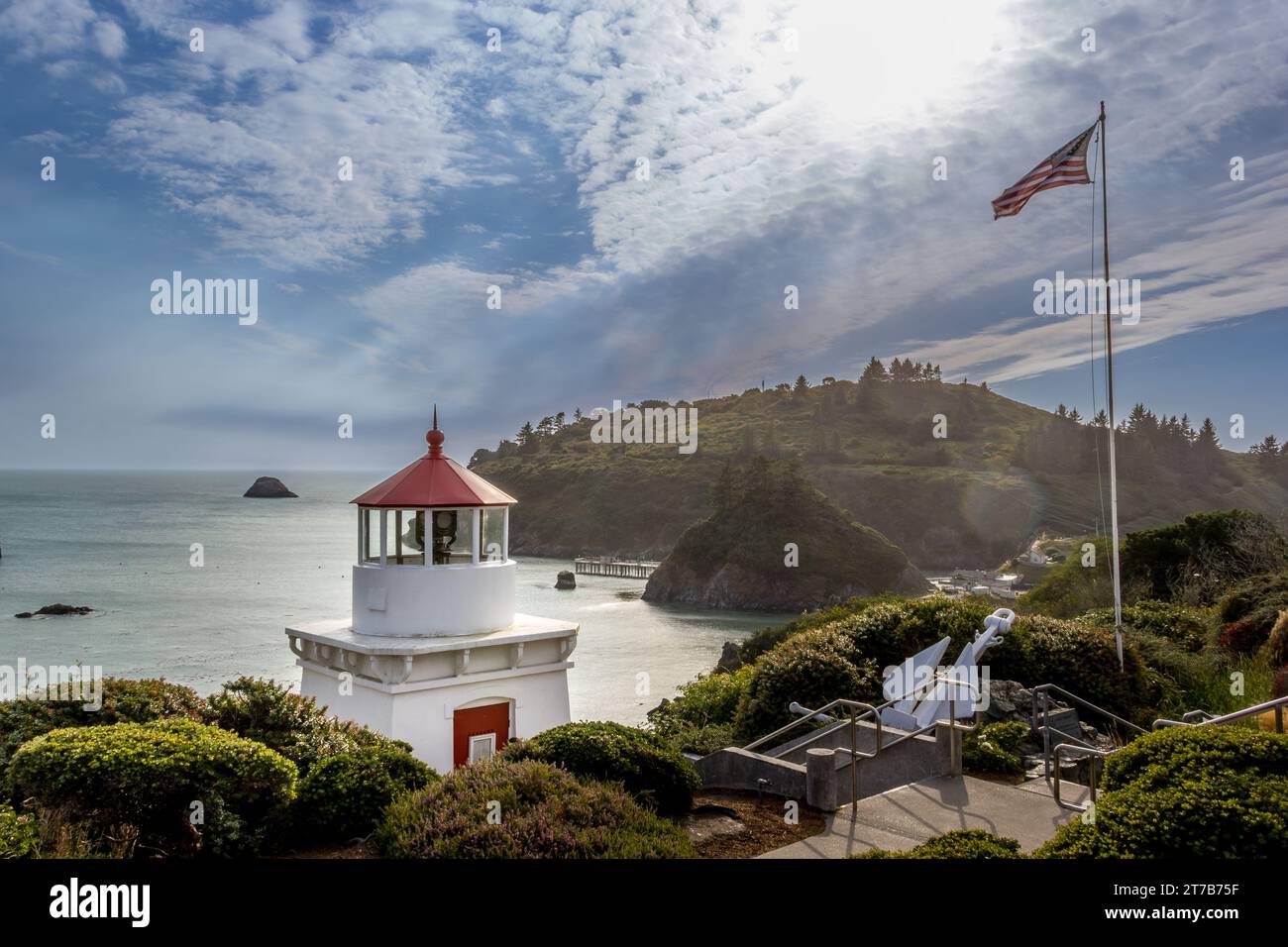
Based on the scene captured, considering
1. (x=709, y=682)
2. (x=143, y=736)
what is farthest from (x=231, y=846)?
(x=709, y=682)

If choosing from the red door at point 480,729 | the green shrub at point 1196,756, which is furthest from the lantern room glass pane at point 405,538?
the green shrub at point 1196,756

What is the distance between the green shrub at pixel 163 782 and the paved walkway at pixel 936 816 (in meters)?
4.76

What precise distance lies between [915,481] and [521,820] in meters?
140

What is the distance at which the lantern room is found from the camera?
12.4 m

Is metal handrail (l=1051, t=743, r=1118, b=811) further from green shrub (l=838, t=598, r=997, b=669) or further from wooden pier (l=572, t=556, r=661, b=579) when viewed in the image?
wooden pier (l=572, t=556, r=661, b=579)

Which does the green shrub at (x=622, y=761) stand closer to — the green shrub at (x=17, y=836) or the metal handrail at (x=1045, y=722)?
the metal handrail at (x=1045, y=722)

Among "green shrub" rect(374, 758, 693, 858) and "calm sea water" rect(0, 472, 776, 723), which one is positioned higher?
"green shrub" rect(374, 758, 693, 858)

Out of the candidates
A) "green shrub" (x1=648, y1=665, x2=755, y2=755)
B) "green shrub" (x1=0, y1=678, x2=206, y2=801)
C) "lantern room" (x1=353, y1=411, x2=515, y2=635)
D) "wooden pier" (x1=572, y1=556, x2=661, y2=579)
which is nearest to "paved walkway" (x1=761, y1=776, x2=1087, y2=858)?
"green shrub" (x1=648, y1=665, x2=755, y2=755)

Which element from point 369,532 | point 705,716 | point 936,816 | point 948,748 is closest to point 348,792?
point 936,816

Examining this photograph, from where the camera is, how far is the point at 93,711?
916 cm

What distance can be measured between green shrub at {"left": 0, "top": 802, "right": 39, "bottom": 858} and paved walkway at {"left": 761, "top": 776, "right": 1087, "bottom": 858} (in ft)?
19.3

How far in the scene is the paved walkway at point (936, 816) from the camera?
800 centimetres

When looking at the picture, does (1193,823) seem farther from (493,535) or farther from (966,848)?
(493,535)
